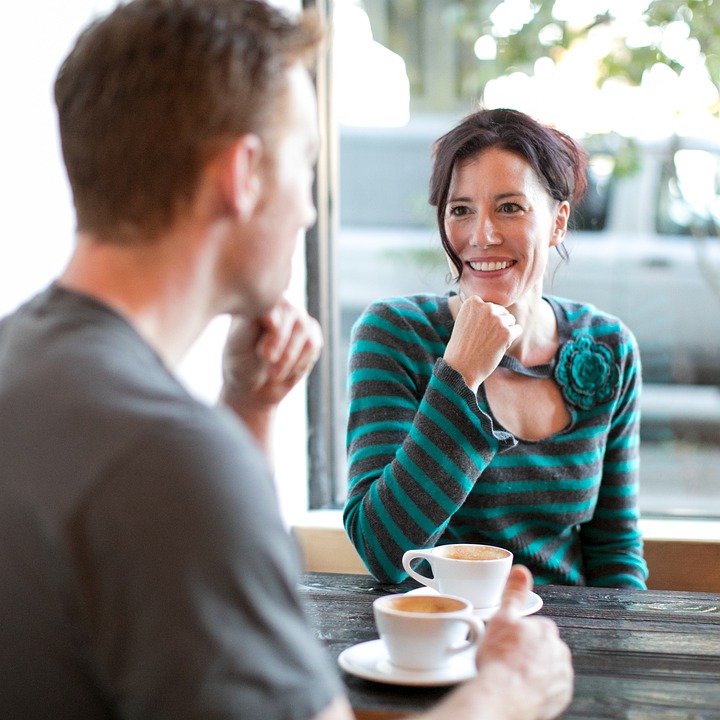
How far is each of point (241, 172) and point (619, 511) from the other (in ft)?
3.86

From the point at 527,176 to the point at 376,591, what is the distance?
80cm

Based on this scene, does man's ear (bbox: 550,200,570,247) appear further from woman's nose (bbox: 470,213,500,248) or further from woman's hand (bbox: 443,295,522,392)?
woman's hand (bbox: 443,295,522,392)

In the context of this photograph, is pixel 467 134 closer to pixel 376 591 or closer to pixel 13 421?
pixel 376 591

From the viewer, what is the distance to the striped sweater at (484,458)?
57.5 inches

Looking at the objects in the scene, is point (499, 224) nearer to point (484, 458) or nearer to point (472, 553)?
point (484, 458)

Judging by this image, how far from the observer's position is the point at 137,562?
2.16ft

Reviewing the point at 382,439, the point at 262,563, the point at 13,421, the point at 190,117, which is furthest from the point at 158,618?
the point at 382,439

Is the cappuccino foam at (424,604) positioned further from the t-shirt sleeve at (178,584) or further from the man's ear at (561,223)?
the man's ear at (561,223)

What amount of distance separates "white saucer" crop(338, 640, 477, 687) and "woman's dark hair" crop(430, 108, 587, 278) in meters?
0.87

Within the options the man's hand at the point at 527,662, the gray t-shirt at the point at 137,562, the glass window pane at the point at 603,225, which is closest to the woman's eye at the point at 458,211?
the glass window pane at the point at 603,225

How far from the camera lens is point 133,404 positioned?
698mm

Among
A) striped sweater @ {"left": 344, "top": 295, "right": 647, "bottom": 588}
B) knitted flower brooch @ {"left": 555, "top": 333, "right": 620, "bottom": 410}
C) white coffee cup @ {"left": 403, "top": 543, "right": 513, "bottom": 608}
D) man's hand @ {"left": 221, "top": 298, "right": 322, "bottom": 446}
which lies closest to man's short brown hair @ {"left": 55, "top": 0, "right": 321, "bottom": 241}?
man's hand @ {"left": 221, "top": 298, "right": 322, "bottom": 446}

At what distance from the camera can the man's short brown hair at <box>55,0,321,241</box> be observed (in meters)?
0.81

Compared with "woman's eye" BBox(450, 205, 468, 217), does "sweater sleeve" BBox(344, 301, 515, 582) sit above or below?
below
